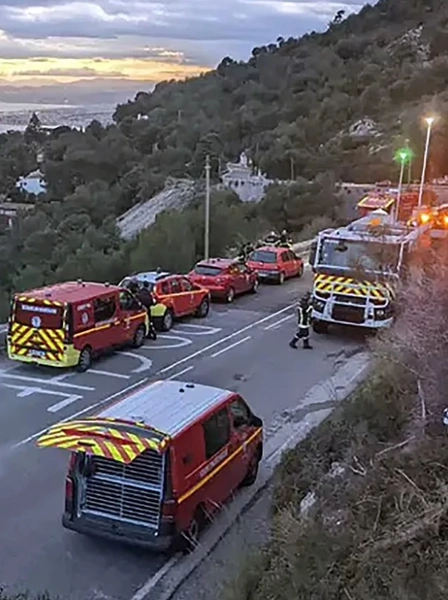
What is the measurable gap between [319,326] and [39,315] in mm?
7664

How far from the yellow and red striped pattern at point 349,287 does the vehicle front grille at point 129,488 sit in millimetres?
11801

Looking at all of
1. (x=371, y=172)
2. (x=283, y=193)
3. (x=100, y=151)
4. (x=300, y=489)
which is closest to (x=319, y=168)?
(x=371, y=172)

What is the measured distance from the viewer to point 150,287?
2269cm

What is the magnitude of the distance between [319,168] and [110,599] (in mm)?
62028

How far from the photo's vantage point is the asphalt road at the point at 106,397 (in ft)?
33.3

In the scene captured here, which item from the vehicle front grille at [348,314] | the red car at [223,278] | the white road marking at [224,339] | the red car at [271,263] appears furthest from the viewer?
the red car at [271,263]

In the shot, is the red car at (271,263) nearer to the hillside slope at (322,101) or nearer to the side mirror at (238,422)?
the side mirror at (238,422)

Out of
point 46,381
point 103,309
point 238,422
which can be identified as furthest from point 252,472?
point 103,309

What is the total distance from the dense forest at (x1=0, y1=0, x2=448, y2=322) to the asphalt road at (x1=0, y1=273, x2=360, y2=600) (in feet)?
→ 40.2

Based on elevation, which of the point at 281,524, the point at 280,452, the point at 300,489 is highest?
the point at 281,524

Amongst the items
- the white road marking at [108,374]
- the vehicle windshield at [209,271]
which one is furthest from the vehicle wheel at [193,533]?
the vehicle windshield at [209,271]

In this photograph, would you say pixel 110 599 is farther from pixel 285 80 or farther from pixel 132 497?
pixel 285 80

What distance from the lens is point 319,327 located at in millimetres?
22578

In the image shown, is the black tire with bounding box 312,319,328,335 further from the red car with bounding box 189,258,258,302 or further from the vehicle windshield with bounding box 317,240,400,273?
the red car with bounding box 189,258,258,302
